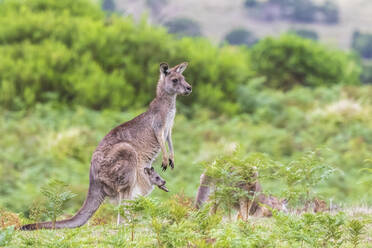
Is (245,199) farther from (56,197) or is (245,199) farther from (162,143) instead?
(56,197)

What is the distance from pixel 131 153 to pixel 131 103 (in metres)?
12.0

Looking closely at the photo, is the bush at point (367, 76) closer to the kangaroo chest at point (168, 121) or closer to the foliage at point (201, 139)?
the foliage at point (201, 139)

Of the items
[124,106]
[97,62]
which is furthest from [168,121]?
[97,62]

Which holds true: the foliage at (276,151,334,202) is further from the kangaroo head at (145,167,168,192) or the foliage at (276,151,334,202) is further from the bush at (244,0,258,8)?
the bush at (244,0,258,8)

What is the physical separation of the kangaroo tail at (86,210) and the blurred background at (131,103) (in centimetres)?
455

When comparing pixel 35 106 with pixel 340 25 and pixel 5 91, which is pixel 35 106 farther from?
pixel 340 25

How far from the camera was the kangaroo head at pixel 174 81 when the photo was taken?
6160mm

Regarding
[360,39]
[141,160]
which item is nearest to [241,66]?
[141,160]

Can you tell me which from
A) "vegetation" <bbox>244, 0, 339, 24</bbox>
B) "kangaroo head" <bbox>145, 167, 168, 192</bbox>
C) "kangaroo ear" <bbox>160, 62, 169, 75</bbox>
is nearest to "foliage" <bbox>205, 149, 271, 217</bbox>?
"kangaroo head" <bbox>145, 167, 168, 192</bbox>

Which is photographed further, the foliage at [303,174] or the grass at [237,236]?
the foliage at [303,174]

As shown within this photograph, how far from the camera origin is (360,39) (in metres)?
57.5

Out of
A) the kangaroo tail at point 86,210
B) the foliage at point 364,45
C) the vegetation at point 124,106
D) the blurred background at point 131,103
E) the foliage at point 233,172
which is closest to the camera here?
the foliage at point 233,172

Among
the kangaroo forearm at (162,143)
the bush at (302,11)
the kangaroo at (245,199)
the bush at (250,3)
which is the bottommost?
the kangaroo at (245,199)

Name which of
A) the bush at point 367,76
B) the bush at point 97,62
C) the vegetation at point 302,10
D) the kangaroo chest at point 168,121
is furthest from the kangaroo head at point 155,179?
the vegetation at point 302,10
